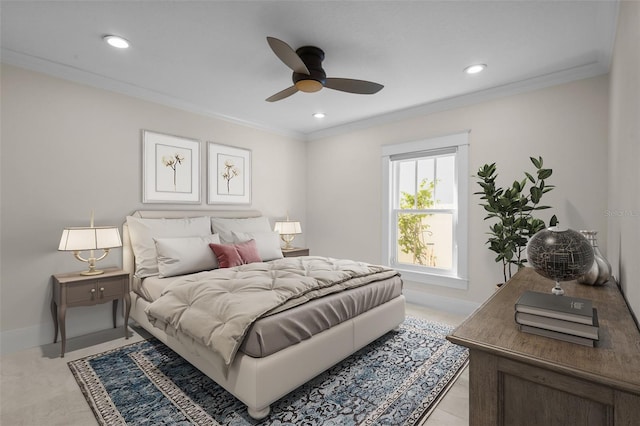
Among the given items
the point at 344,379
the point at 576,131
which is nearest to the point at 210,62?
the point at 344,379

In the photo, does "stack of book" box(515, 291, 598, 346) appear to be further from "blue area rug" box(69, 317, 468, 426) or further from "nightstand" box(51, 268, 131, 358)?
"nightstand" box(51, 268, 131, 358)

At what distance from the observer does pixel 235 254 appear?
3.31 metres

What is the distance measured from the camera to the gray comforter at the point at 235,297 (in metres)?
1.82

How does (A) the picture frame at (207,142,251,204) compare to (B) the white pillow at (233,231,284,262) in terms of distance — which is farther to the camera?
(A) the picture frame at (207,142,251,204)

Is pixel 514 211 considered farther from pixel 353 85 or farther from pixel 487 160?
pixel 353 85

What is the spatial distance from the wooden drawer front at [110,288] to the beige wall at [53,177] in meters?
0.47

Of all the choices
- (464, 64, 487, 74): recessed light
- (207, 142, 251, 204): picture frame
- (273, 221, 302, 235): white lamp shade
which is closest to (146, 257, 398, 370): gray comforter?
(207, 142, 251, 204): picture frame

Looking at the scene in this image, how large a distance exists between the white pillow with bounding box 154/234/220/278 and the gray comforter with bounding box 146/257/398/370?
0.57 metres

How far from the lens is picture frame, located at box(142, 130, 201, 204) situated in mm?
3559

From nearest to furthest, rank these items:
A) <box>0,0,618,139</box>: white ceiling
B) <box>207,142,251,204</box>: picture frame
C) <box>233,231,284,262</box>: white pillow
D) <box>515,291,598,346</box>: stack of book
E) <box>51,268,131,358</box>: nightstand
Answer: <box>515,291,598,346</box>: stack of book
<box>0,0,618,139</box>: white ceiling
<box>51,268,131,358</box>: nightstand
<box>233,231,284,262</box>: white pillow
<box>207,142,251,204</box>: picture frame

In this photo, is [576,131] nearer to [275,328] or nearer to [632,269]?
[632,269]

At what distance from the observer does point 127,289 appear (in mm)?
2979

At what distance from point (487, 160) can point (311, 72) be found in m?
2.29

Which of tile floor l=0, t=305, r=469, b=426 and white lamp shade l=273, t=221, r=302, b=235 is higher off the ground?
white lamp shade l=273, t=221, r=302, b=235
